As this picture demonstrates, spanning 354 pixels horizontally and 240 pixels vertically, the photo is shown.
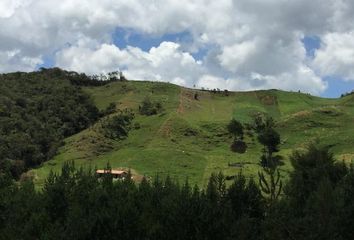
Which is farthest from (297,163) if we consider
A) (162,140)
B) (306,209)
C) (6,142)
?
(6,142)

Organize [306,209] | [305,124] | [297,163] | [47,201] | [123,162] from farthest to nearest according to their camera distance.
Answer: [305,124], [123,162], [297,163], [47,201], [306,209]

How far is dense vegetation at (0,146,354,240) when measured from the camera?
62906 mm

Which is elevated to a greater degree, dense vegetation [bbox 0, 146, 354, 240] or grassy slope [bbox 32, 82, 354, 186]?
grassy slope [bbox 32, 82, 354, 186]

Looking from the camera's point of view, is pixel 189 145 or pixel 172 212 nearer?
pixel 172 212

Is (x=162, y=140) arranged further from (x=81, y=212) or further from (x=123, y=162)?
(x=81, y=212)

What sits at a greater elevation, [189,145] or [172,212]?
[189,145]

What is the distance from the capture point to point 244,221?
63719 millimetres

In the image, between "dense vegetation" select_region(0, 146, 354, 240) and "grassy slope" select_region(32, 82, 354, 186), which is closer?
"dense vegetation" select_region(0, 146, 354, 240)

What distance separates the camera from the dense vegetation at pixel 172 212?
6291cm

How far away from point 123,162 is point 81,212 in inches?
3521

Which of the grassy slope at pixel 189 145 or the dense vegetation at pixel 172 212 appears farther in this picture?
the grassy slope at pixel 189 145

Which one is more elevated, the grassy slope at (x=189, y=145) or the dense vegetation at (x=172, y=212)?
the grassy slope at (x=189, y=145)

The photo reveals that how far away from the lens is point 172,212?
6856 cm

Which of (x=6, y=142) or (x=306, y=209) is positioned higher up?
(x=6, y=142)
